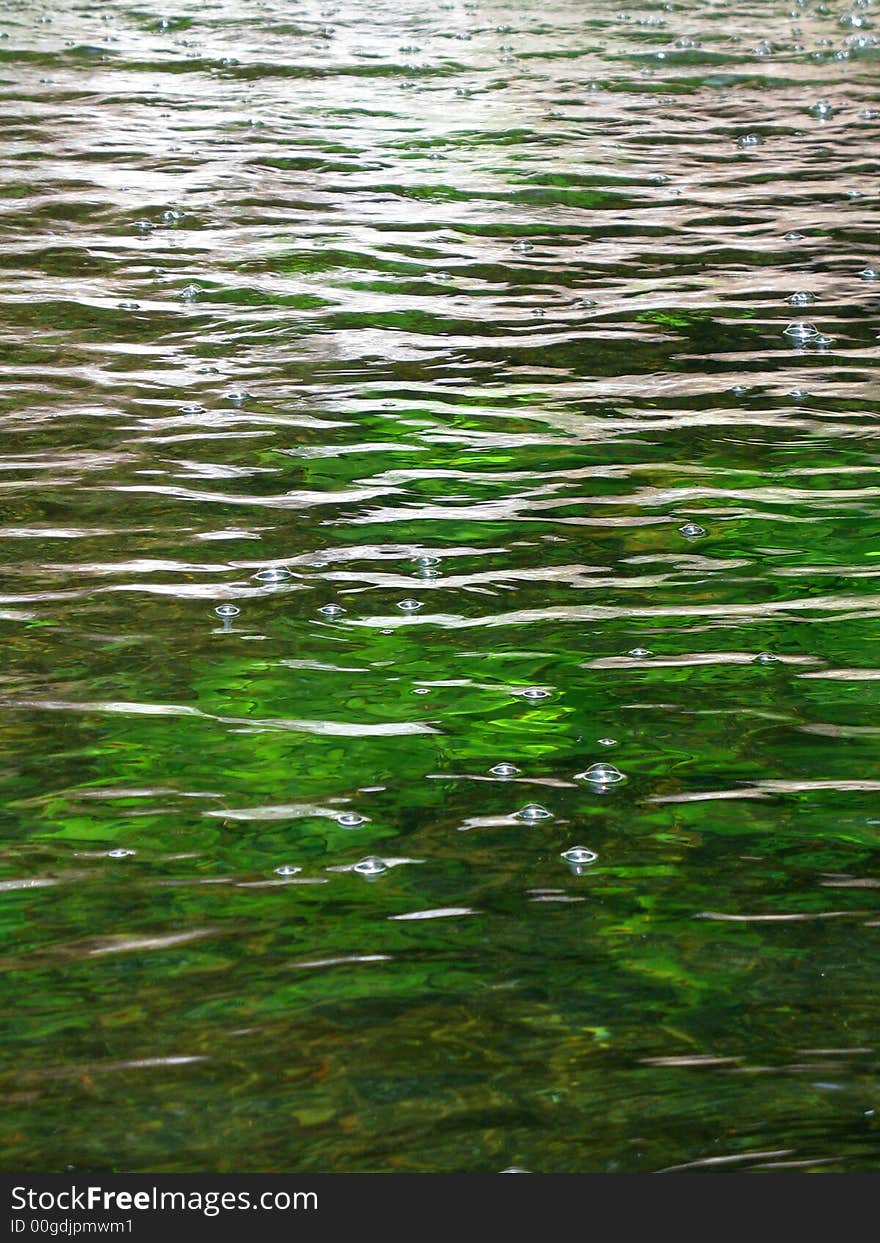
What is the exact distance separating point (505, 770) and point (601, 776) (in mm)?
178

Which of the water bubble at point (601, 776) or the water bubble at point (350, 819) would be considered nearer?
the water bubble at point (350, 819)

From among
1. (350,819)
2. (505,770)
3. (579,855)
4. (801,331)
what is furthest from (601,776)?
(801,331)

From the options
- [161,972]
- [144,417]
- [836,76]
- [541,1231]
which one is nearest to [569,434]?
[144,417]

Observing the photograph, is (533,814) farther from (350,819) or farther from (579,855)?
(350,819)

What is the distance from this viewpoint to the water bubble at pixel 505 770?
2969mm

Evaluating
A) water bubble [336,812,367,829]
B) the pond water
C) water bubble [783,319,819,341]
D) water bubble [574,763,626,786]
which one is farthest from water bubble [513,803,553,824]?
water bubble [783,319,819,341]

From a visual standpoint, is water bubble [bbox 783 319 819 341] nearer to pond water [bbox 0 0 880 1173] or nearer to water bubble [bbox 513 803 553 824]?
pond water [bbox 0 0 880 1173]

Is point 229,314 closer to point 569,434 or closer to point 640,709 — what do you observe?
point 569,434

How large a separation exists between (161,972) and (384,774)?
26.8 inches

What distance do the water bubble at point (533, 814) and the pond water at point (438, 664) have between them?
0.03 m

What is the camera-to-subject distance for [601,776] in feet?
9.70

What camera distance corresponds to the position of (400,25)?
1055 cm

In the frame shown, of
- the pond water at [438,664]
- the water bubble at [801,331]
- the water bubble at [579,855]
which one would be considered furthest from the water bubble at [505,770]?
the water bubble at [801,331]

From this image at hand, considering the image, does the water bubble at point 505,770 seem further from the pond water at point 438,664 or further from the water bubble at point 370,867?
the water bubble at point 370,867
